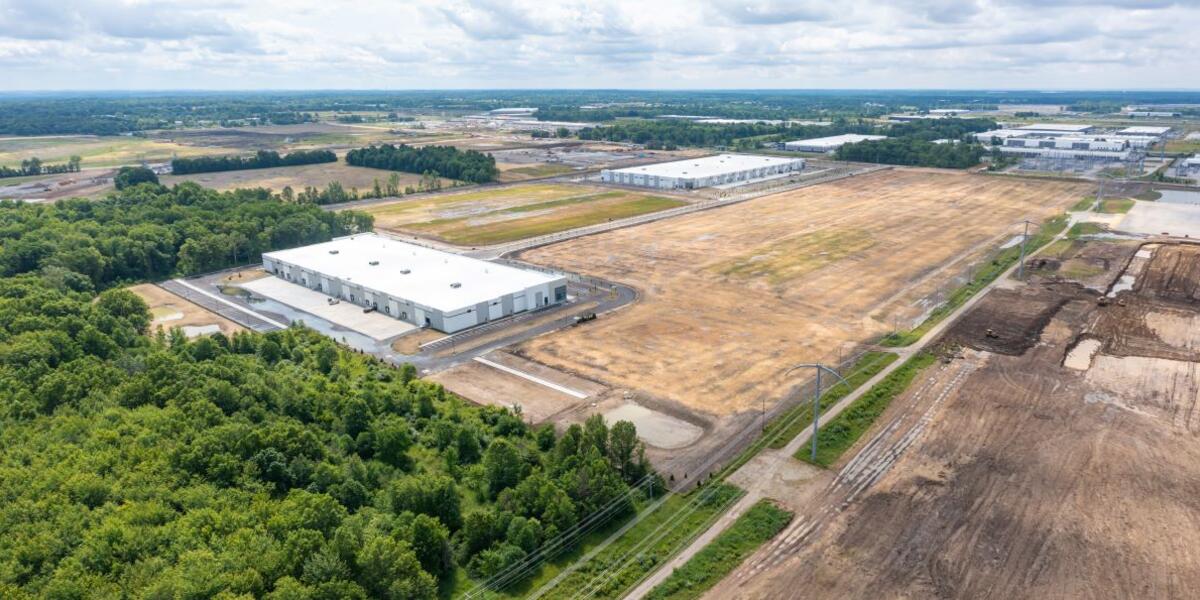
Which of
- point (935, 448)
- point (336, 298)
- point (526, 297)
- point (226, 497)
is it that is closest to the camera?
point (226, 497)

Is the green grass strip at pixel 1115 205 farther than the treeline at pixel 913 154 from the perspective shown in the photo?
No

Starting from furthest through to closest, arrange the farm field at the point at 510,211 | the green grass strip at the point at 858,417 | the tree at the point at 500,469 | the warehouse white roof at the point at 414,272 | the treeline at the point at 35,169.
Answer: the treeline at the point at 35,169 < the farm field at the point at 510,211 < the warehouse white roof at the point at 414,272 < the green grass strip at the point at 858,417 < the tree at the point at 500,469

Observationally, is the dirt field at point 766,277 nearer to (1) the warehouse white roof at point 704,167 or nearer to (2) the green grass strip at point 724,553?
(2) the green grass strip at point 724,553

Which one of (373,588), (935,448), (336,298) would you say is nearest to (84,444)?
(373,588)

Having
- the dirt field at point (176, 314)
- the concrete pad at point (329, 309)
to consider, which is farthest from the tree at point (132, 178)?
the concrete pad at point (329, 309)

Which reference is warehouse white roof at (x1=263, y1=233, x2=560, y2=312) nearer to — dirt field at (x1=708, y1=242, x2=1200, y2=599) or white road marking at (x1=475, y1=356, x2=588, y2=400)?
white road marking at (x1=475, y1=356, x2=588, y2=400)

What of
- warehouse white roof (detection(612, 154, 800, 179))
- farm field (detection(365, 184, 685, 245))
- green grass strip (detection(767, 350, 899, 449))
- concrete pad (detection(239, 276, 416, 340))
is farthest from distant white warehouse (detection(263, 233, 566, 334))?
warehouse white roof (detection(612, 154, 800, 179))

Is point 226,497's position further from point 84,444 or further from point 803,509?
point 803,509
